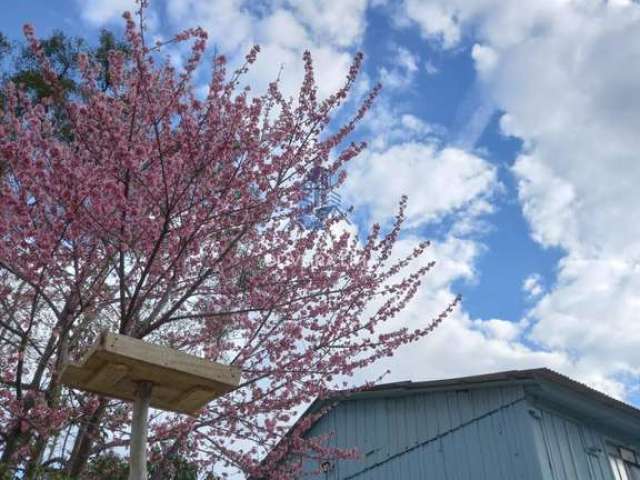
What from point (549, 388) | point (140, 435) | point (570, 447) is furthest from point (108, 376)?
point (570, 447)

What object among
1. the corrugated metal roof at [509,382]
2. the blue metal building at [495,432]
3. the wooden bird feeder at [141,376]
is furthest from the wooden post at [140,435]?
the blue metal building at [495,432]

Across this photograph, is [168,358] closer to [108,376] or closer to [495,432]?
[108,376]

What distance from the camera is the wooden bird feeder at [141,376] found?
→ 12.1 feet

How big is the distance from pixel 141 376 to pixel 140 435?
36 cm

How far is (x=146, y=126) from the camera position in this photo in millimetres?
6137

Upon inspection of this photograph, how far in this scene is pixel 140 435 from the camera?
381 cm

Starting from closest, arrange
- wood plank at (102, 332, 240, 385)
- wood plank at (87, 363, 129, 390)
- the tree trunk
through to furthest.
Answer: wood plank at (102, 332, 240, 385) < wood plank at (87, 363, 129, 390) < the tree trunk

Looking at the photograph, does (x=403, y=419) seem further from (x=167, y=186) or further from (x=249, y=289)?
(x=167, y=186)

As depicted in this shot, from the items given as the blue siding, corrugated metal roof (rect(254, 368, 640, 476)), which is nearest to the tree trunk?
corrugated metal roof (rect(254, 368, 640, 476))

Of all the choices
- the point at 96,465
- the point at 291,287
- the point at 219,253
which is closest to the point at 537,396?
the point at 291,287

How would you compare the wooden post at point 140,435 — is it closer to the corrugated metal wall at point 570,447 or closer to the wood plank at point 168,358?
the wood plank at point 168,358

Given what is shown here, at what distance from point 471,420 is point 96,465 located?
544 centimetres

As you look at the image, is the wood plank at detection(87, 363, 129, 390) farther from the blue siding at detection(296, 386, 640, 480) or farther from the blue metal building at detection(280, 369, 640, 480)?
the blue siding at detection(296, 386, 640, 480)

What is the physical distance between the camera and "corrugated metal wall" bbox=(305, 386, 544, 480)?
8.68 meters
